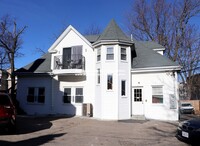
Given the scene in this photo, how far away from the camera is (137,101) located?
60.2ft

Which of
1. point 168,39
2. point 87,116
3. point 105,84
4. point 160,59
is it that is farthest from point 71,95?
point 168,39

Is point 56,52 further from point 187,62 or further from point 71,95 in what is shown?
point 187,62

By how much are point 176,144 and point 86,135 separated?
416 cm

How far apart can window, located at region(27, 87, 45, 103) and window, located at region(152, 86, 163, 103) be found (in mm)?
10419

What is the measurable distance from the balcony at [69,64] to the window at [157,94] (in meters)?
6.45

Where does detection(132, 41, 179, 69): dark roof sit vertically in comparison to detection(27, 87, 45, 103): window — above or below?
above

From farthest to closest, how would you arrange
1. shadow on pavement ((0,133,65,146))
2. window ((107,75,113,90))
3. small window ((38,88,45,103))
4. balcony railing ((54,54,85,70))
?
small window ((38,88,45,103)), balcony railing ((54,54,85,70)), window ((107,75,113,90)), shadow on pavement ((0,133,65,146))

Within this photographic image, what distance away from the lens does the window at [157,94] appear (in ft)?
57.9

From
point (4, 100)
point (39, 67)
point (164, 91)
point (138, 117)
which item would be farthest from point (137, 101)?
point (4, 100)

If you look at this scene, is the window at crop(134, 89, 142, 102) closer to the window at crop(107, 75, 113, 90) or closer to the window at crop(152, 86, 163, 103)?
the window at crop(152, 86, 163, 103)

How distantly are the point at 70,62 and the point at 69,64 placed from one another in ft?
0.70

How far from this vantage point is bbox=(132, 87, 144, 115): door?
59.6 feet

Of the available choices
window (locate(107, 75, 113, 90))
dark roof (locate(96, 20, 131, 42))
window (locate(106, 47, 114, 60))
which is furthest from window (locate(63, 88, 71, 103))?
dark roof (locate(96, 20, 131, 42))

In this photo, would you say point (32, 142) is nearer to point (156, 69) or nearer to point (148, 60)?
point (156, 69)
